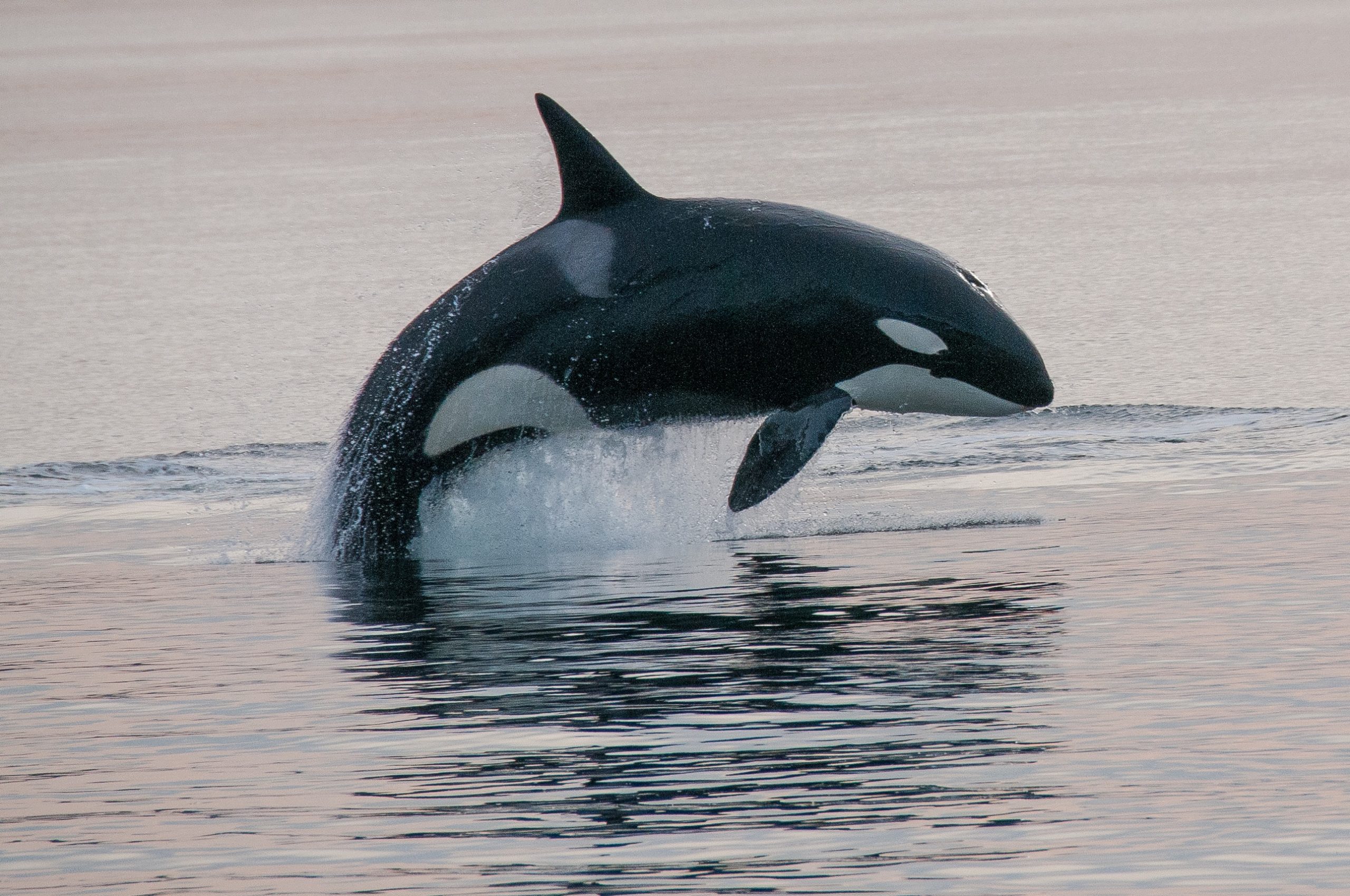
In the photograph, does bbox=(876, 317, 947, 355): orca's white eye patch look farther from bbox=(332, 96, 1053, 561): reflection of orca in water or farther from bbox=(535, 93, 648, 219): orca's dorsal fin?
bbox=(535, 93, 648, 219): orca's dorsal fin

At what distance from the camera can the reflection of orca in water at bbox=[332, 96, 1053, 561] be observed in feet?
46.7

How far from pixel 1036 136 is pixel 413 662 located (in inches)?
1579

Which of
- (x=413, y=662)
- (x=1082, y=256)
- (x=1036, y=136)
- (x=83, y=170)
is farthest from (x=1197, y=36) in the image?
(x=413, y=662)

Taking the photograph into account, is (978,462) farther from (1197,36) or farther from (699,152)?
(1197,36)

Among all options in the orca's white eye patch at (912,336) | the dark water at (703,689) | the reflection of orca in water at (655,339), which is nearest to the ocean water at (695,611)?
the dark water at (703,689)

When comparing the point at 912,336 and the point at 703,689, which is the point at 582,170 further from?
the point at 703,689

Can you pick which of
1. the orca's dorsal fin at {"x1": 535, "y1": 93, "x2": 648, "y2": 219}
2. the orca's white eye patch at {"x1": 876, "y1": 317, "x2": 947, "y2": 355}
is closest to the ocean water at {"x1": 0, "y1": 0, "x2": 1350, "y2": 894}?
the orca's white eye patch at {"x1": 876, "y1": 317, "x2": 947, "y2": 355}

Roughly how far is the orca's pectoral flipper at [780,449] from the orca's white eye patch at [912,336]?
0.54 m

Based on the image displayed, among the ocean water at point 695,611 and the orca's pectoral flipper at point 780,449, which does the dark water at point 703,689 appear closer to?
the ocean water at point 695,611

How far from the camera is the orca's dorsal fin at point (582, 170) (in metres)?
14.2

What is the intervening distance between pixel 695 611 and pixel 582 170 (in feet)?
11.5

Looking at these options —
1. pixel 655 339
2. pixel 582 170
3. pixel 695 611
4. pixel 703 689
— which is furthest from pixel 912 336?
pixel 703 689

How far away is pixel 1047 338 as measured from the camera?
74.7 ft

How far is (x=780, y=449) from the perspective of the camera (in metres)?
13.9
